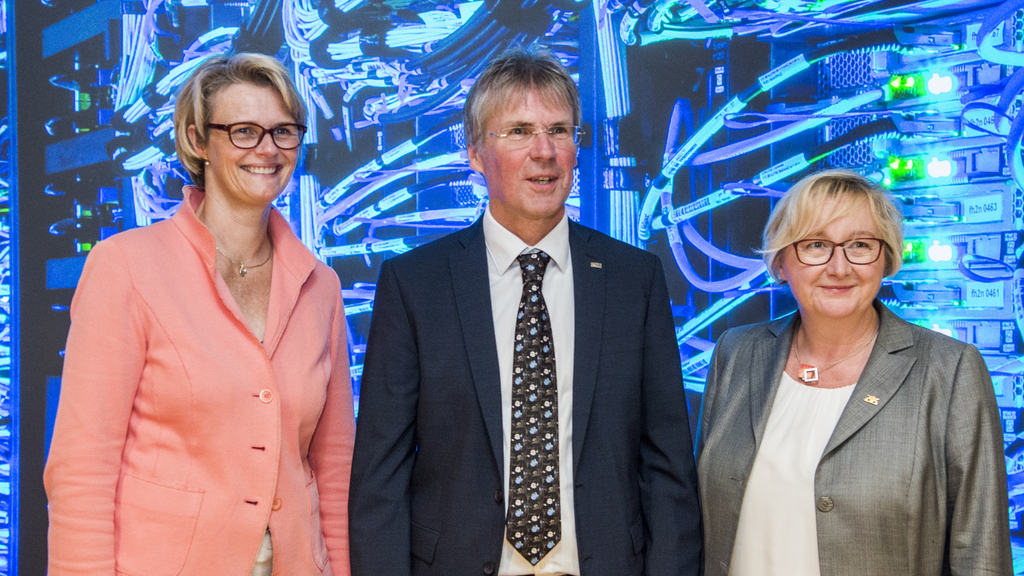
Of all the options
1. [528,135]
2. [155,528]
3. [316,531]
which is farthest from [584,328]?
[155,528]

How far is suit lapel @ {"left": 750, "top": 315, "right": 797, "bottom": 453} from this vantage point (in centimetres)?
201

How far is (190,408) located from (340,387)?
43 cm

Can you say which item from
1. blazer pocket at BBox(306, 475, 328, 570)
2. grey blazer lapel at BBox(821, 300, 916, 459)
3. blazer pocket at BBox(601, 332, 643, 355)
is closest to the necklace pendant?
grey blazer lapel at BBox(821, 300, 916, 459)

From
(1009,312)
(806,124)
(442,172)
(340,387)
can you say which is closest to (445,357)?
(340,387)

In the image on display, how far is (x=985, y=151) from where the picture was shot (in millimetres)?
2469

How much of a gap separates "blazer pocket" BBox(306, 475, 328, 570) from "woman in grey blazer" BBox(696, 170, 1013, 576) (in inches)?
41.1

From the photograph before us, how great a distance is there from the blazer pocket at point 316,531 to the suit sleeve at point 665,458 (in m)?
0.82

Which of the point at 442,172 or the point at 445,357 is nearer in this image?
the point at 445,357

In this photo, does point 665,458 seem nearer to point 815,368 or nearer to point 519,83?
point 815,368

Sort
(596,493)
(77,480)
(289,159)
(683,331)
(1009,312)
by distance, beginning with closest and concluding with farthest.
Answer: (77,480) < (596,493) < (289,159) < (1009,312) < (683,331)

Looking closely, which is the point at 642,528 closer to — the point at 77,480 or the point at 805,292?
the point at 805,292

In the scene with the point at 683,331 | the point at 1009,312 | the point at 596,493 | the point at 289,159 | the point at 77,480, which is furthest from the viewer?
the point at 683,331

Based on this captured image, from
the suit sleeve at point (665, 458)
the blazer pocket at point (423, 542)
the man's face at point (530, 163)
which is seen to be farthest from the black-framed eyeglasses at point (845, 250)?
the blazer pocket at point (423, 542)

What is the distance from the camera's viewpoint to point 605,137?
2.71m
